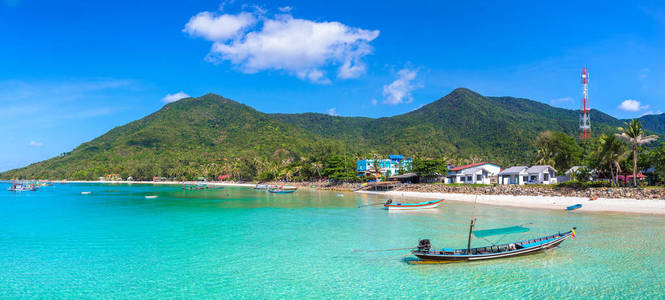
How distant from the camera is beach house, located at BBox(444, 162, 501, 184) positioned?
2495 inches

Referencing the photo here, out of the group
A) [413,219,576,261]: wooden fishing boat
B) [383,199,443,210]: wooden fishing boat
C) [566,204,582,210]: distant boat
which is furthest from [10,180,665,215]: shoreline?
[413,219,576,261]: wooden fishing boat

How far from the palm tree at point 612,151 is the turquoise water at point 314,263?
12.0 meters

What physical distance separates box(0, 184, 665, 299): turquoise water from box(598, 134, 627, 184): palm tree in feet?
39.3

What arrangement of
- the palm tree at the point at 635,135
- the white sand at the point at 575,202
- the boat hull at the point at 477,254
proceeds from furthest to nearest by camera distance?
the palm tree at the point at 635,135
the white sand at the point at 575,202
the boat hull at the point at 477,254

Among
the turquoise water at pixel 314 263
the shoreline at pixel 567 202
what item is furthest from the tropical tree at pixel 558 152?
the turquoise water at pixel 314 263

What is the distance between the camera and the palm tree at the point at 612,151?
38.8 metres

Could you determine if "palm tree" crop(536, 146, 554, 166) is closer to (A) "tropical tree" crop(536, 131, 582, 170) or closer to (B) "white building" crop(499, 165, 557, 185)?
(A) "tropical tree" crop(536, 131, 582, 170)

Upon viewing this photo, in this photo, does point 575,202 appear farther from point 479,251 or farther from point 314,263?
point 314,263

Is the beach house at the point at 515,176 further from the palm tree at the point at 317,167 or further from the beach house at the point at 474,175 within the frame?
the palm tree at the point at 317,167

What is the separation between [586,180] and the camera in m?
43.2

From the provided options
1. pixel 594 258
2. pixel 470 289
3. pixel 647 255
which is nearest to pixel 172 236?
pixel 470 289

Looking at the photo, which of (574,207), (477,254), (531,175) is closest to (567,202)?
(574,207)

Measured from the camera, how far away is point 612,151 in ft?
128

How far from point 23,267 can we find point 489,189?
51.5 meters
